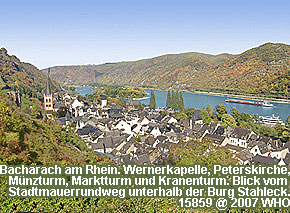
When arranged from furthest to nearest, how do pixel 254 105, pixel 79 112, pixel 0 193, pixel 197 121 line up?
pixel 254 105, pixel 79 112, pixel 197 121, pixel 0 193

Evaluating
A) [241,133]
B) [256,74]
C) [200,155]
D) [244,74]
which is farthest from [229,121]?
[244,74]

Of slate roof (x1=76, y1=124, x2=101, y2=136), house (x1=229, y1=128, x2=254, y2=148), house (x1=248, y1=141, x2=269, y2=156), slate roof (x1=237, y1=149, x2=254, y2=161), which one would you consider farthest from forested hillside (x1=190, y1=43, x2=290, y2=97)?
slate roof (x1=76, y1=124, x2=101, y2=136)

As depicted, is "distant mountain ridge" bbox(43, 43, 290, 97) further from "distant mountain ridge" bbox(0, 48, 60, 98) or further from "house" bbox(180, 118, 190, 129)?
"distant mountain ridge" bbox(0, 48, 60, 98)

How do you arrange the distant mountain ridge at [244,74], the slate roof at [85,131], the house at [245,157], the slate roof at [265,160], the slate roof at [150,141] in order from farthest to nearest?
the distant mountain ridge at [244,74] < the slate roof at [85,131] < the slate roof at [150,141] < the house at [245,157] < the slate roof at [265,160]

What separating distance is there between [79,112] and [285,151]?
3062 cm

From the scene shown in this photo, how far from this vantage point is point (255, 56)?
111 m

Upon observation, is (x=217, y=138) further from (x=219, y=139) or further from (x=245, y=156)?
(x=245, y=156)

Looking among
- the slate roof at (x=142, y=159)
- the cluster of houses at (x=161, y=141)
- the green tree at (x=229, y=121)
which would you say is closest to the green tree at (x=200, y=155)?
the cluster of houses at (x=161, y=141)

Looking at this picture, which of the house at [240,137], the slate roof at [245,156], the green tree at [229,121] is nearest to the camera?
the slate roof at [245,156]

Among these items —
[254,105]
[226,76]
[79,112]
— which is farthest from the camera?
[226,76]

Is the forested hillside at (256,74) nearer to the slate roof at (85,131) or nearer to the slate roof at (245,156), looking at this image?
the slate roof at (245,156)

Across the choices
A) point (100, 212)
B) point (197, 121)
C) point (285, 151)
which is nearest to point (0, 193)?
point (100, 212)

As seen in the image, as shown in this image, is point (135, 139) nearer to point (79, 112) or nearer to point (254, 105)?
point (79, 112)

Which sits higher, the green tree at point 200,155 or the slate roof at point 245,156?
the green tree at point 200,155
